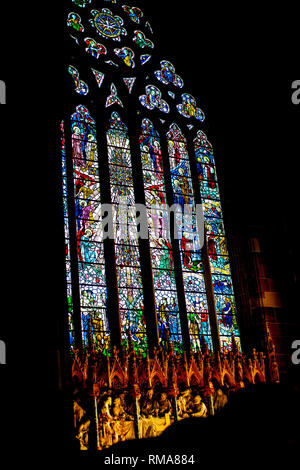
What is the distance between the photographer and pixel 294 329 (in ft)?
43.1

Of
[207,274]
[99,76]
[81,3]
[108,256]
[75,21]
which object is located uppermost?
[81,3]

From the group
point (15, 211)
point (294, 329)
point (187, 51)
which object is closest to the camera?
point (15, 211)

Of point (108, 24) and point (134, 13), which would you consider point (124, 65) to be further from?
point (134, 13)

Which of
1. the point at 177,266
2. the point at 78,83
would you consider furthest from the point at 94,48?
the point at 177,266

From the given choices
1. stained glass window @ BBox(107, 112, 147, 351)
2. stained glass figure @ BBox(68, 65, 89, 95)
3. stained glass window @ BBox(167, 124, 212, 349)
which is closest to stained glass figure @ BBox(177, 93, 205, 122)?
stained glass window @ BBox(167, 124, 212, 349)

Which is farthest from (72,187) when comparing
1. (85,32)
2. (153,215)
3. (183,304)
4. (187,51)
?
(187,51)

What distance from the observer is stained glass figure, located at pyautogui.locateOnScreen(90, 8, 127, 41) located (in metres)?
15.1

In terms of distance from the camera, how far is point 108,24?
15328 mm

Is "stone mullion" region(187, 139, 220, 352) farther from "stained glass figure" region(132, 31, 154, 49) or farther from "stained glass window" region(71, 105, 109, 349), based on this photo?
"stained glass figure" region(132, 31, 154, 49)

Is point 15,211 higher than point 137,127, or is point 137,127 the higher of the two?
point 137,127

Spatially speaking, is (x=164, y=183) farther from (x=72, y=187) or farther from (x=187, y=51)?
(x=187, y=51)

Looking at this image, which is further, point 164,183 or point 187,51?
point 187,51

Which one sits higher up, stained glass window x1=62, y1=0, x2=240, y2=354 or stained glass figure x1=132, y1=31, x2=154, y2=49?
stained glass figure x1=132, y1=31, x2=154, y2=49

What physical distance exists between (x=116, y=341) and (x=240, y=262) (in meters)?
3.03
